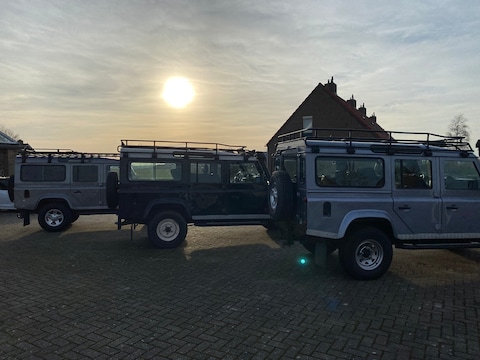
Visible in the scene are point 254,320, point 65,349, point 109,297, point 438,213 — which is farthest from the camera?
point 438,213

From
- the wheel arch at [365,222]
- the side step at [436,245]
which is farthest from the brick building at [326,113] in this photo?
the wheel arch at [365,222]

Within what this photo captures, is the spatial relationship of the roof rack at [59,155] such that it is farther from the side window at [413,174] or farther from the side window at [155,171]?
the side window at [413,174]

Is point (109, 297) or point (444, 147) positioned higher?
point (444, 147)

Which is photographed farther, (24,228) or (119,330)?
(24,228)

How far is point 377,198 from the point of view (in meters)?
6.13

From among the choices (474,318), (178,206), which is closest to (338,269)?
(474,318)

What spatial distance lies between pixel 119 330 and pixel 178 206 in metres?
4.53

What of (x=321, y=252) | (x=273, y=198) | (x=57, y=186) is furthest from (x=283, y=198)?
(x=57, y=186)

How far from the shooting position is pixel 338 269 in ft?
22.2

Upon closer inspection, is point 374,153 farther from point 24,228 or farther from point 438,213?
point 24,228

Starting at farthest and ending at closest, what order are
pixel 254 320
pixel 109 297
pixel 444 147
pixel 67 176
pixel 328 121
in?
1. pixel 328 121
2. pixel 67 176
3. pixel 444 147
4. pixel 109 297
5. pixel 254 320

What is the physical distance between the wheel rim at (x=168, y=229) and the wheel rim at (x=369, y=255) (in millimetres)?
4238

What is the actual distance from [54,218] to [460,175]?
10.5 m

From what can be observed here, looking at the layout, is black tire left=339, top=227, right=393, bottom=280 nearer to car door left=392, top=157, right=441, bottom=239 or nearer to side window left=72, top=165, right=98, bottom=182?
car door left=392, top=157, right=441, bottom=239
